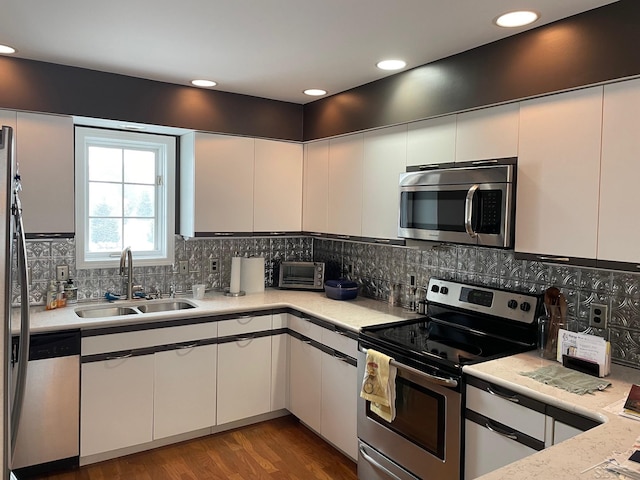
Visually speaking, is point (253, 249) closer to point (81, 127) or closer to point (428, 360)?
point (81, 127)

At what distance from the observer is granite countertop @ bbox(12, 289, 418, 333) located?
2.82 meters

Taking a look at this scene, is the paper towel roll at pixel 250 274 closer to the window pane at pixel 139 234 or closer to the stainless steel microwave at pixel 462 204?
the window pane at pixel 139 234

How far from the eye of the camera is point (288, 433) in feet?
11.1

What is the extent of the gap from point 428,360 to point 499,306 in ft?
2.01

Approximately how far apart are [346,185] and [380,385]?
1445mm

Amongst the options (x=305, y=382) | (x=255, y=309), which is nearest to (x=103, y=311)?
(x=255, y=309)

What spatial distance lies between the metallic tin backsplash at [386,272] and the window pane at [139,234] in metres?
0.19

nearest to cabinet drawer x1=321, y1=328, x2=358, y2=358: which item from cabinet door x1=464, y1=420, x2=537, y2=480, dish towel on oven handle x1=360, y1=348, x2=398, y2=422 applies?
dish towel on oven handle x1=360, y1=348, x2=398, y2=422

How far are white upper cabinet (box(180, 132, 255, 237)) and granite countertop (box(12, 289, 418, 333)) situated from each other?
0.54 metres

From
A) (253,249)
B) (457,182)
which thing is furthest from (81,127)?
(457,182)

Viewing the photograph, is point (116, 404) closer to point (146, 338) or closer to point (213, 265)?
point (146, 338)

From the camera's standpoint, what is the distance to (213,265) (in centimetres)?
388

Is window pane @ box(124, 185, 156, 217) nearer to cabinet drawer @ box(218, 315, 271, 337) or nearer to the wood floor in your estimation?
cabinet drawer @ box(218, 315, 271, 337)

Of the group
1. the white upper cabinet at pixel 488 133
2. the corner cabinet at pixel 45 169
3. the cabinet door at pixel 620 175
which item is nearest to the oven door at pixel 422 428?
the cabinet door at pixel 620 175
